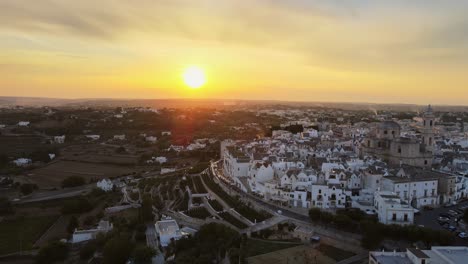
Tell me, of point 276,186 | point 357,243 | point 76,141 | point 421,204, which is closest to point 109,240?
point 276,186

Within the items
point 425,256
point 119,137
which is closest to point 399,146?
point 425,256

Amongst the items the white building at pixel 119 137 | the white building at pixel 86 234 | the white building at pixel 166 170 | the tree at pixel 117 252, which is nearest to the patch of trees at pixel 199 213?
the white building at pixel 86 234

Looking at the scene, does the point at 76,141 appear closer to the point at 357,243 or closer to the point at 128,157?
the point at 128,157

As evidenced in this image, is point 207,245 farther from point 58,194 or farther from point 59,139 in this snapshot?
point 59,139

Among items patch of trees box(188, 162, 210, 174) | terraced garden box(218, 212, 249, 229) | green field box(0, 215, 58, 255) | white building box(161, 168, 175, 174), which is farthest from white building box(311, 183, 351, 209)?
white building box(161, 168, 175, 174)

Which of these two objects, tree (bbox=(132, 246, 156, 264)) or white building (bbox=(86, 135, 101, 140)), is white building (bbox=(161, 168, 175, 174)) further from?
white building (bbox=(86, 135, 101, 140))

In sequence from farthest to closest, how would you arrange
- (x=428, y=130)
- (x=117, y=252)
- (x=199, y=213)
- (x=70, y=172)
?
(x=70, y=172), (x=428, y=130), (x=199, y=213), (x=117, y=252)
